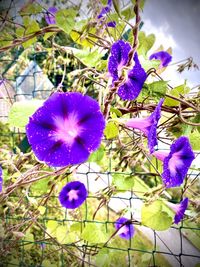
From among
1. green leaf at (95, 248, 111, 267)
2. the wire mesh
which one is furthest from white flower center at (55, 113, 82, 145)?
green leaf at (95, 248, 111, 267)

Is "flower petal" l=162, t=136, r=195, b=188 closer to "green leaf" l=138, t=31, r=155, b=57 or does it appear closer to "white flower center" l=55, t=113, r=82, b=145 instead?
"white flower center" l=55, t=113, r=82, b=145

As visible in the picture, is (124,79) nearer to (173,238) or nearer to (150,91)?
(150,91)

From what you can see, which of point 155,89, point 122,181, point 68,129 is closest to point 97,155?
point 122,181

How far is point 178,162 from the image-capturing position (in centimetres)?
57

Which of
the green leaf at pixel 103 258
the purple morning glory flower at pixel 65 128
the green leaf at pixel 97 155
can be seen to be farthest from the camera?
the green leaf at pixel 103 258

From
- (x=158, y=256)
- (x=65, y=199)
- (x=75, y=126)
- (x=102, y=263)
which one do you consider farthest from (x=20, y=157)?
(x=158, y=256)

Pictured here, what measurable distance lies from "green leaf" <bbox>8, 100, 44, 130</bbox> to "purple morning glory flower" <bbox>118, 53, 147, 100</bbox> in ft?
0.52

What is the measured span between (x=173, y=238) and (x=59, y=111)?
159 cm

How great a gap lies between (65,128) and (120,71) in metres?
0.15

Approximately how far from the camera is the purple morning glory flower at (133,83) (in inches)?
22.1

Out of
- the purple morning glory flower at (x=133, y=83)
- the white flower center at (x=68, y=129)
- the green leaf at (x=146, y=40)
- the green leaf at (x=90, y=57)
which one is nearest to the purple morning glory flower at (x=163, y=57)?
the green leaf at (x=146, y=40)

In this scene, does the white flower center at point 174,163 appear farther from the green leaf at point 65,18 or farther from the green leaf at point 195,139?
the green leaf at point 65,18

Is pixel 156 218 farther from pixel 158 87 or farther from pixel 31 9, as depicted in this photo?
pixel 31 9

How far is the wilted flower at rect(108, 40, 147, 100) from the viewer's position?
0.54 m
